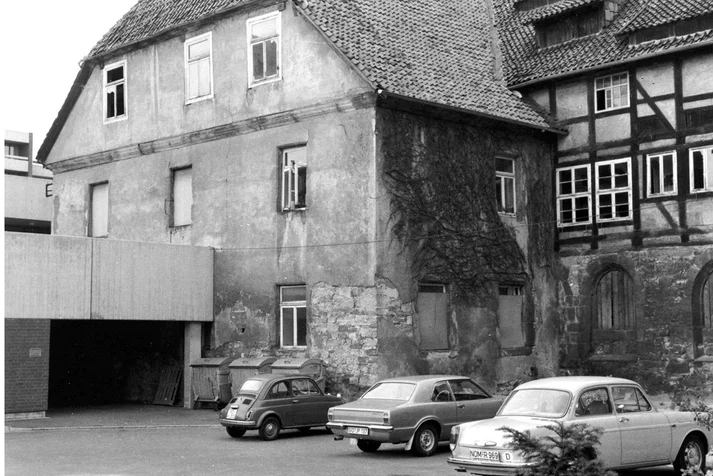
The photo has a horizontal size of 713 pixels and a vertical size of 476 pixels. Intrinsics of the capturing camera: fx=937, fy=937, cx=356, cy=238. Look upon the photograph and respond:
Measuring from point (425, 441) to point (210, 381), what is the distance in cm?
940

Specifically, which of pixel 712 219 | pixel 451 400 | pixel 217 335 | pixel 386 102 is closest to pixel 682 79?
pixel 712 219

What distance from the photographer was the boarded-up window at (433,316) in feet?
72.9

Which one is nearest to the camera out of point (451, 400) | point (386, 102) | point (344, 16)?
point (451, 400)

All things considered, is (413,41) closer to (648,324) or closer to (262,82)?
(262,82)

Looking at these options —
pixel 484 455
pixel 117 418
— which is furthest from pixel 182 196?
pixel 484 455

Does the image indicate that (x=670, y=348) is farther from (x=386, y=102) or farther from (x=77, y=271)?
(x=77, y=271)

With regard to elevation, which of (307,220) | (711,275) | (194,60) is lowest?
(711,275)

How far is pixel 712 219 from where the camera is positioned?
22422mm

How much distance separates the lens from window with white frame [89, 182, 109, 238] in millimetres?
28469

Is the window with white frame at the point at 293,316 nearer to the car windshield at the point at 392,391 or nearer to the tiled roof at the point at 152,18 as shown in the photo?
the car windshield at the point at 392,391

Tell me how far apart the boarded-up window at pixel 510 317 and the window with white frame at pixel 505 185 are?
2137 mm

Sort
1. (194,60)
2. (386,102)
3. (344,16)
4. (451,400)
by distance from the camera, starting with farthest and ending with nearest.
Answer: (194,60), (344,16), (386,102), (451,400)

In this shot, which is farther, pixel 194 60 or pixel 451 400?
pixel 194 60

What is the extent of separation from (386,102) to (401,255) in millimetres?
3566
